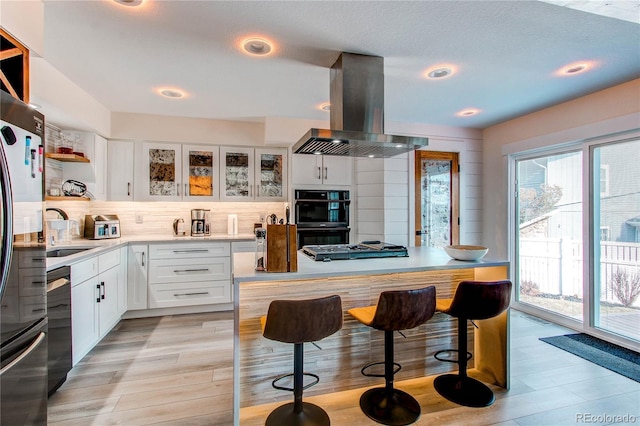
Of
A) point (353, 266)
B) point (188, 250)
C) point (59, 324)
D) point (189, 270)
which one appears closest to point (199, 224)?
point (188, 250)

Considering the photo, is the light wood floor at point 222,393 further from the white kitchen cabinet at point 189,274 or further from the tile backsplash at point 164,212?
the tile backsplash at point 164,212

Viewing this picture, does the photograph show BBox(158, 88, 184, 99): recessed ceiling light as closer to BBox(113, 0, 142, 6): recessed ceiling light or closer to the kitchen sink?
BBox(113, 0, 142, 6): recessed ceiling light

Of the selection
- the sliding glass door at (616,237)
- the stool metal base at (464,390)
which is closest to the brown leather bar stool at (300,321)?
the stool metal base at (464,390)

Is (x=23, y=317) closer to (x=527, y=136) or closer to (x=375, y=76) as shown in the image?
(x=375, y=76)

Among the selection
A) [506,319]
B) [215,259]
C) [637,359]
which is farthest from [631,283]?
[215,259]

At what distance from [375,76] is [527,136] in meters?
2.69

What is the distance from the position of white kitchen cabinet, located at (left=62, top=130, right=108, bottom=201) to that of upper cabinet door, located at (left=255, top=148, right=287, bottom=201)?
1897mm

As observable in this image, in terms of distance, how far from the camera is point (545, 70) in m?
2.73

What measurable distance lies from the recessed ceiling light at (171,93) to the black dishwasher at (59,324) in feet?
6.32

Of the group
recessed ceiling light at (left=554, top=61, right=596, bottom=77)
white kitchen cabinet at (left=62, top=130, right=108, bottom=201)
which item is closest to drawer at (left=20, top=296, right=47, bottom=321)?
white kitchen cabinet at (left=62, top=130, right=108, bottom=201)

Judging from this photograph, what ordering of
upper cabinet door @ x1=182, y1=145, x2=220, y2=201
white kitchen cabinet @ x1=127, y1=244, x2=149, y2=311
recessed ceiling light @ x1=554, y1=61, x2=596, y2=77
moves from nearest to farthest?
recessed ceiling light @ x1=554, y1=61, x2=596, y2=77 → white kitchen cabinet @ x1=127, y1=244, x2=149, y2=311 → upper cabinet door @ x1=182, y1=145, x2=220, y2=201

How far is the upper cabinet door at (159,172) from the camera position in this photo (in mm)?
4023

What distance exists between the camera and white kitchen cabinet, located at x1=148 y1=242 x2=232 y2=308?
12.4 ft

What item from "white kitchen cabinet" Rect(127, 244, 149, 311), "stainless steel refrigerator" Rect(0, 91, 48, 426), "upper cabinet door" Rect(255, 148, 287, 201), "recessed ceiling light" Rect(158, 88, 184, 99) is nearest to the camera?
"stainless steel refrigerator" Rect(0, 91, 48, 426)
